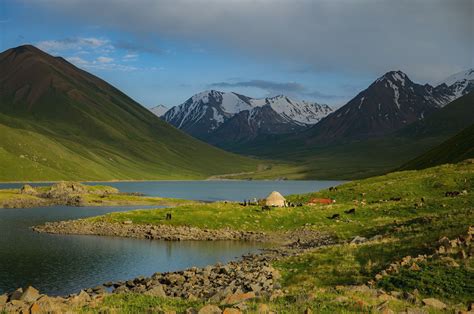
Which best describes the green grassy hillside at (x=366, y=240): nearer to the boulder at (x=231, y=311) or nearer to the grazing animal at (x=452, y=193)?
the boulder at (x=231, y=311)

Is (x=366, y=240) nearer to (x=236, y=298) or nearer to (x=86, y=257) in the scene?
(x=236, y=298)

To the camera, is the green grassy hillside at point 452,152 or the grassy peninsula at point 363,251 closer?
the grassy peninsula at point 363,251

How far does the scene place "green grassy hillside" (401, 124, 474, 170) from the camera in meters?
162

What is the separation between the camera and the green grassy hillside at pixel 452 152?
531ft

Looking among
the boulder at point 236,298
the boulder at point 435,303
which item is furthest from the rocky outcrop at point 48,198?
the boulder at point 435,303

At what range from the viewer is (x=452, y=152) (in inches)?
6796

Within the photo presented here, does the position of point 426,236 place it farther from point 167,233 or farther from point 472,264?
point 167,233

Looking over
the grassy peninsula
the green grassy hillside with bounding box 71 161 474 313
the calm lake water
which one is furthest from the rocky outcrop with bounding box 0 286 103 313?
the calm lake water

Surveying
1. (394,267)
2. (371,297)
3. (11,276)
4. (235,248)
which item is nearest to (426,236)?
(394,267)

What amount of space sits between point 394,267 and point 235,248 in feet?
137

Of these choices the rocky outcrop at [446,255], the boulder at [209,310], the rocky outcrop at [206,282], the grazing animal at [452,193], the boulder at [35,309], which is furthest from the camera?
the grazing animal at [452,193]

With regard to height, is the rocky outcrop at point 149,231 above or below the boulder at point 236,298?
below

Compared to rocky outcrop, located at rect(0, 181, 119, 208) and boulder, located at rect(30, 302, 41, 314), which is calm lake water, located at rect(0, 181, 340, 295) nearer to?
boulder, located at rect(30, 302, 41, 314)

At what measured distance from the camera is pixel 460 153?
164 metres
